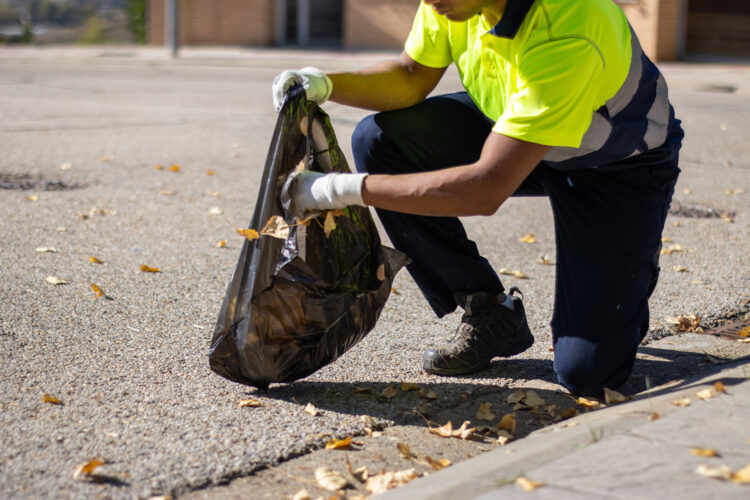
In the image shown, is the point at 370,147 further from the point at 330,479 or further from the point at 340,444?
the point at 330,479

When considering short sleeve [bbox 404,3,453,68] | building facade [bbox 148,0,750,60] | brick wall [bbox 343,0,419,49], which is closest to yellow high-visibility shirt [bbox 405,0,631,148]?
short sleeve [bbox 404,3,453,68]

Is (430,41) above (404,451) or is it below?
above

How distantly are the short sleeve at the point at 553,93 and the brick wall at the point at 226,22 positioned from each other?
61.6 ft

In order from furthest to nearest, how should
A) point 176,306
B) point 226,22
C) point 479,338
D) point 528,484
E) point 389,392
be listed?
point 226,22 < point 176,306 < point 479,338 < point 389,392 < point 528,484

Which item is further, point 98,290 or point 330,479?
point 98,290

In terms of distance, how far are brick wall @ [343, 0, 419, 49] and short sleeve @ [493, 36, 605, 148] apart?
1702 cm

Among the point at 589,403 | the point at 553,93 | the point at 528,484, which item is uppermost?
the point at 553,93

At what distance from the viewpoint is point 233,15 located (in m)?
20.7

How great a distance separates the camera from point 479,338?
3.12 m

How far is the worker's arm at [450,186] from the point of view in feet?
8.29

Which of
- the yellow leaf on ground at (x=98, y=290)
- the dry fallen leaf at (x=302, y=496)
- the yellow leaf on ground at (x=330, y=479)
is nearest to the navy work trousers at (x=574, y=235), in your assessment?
the yellow leaf on ground at (x=330, y=479)

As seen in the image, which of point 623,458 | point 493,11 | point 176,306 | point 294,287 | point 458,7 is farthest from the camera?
point 176,306

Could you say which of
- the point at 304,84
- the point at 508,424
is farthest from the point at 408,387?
the point at 304,84

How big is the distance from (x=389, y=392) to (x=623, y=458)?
0.97m
